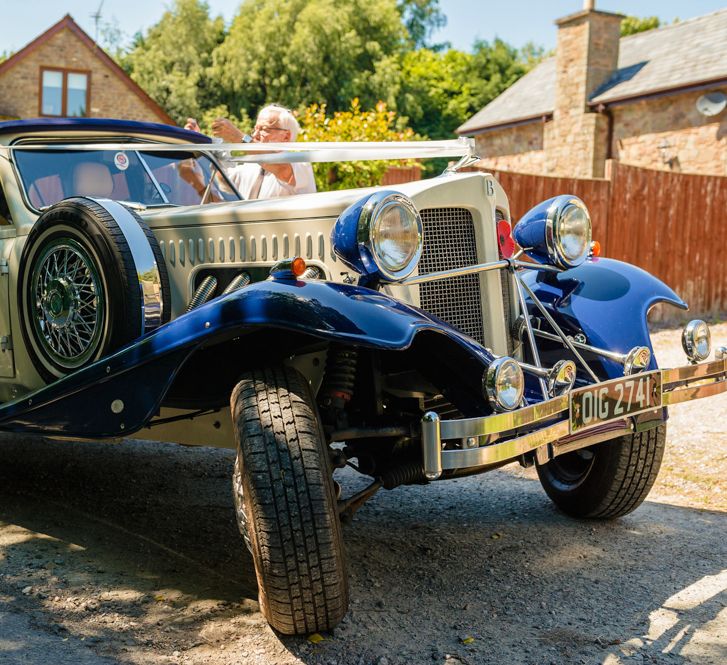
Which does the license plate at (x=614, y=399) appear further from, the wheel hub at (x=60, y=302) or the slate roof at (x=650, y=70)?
the slate roof at (x=650, y=70)

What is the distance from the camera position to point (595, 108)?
19734mm

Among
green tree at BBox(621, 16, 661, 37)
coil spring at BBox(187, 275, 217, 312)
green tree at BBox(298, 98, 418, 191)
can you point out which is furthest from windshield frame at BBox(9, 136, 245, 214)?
green tree at BBox(621, 16, 661, 37)

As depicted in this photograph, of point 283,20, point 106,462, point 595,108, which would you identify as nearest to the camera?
point 106,462

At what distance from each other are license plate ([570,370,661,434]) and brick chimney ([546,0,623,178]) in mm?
17464

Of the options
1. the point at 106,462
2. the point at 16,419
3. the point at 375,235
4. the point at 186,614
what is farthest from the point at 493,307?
the point at 106,462

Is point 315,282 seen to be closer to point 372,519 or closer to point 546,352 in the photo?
point 546,352

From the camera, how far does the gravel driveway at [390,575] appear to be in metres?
2.77

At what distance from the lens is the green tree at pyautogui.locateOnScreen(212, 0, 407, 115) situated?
3781 centimetres

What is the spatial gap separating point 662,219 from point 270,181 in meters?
8.65

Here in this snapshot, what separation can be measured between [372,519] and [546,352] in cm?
120

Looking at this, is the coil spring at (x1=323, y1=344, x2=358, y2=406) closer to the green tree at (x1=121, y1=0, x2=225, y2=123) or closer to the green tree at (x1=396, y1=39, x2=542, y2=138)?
the green tree at (x1=121, y1=0, x2=225, y2=123)

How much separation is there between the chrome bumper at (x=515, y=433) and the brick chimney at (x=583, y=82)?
17.3 metres

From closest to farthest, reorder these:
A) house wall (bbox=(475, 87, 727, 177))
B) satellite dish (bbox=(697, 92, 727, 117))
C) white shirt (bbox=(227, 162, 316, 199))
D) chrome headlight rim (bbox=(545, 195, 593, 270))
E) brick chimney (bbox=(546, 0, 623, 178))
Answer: chrome headlight rim (bbox=(545, 195, 593, 270)) → white shirt (bbox=(227, 162, 316, 199)) → satellite dish (bbox=(697, 92, 727, 117)) → house wall (bbox=(475, 87, 727, 177)) → brick chimney (bbox=(546, 0, 623, 178))

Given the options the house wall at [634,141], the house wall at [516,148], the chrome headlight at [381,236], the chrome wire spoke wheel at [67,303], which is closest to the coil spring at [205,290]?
the chrome wire spoke wheel at [67,303]
